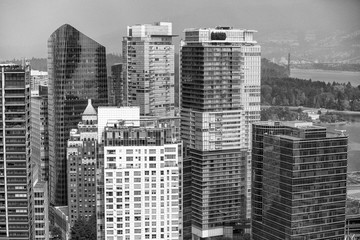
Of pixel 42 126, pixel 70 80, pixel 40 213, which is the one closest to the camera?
pixel 40 213

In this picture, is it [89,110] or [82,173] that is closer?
[82,173]

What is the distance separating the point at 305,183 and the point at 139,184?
3.85 m

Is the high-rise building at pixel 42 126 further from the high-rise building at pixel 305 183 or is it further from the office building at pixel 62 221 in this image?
the high-rise building at pixel 305 183

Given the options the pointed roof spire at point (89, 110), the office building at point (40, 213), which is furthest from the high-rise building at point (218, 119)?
the office building at point (40, 213)

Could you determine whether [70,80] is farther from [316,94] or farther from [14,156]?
[14,156]

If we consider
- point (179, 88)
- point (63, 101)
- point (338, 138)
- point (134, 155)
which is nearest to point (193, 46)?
point (179, 88)

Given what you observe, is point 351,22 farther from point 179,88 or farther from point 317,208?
point 179,88

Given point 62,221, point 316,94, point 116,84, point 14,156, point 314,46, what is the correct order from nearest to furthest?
point 14,156 → point 316,94 → point 314,46 → point 62,221 → point 116,84

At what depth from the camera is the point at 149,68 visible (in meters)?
21.0

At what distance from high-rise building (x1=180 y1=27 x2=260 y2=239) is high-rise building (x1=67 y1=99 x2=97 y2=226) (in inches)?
86.6

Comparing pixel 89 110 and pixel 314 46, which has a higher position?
pixel 314 46

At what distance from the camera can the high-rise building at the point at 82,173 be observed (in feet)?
57.2

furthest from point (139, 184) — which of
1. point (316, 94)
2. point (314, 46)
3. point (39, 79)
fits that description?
point (39, 79)

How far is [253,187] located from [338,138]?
2.15 metres
